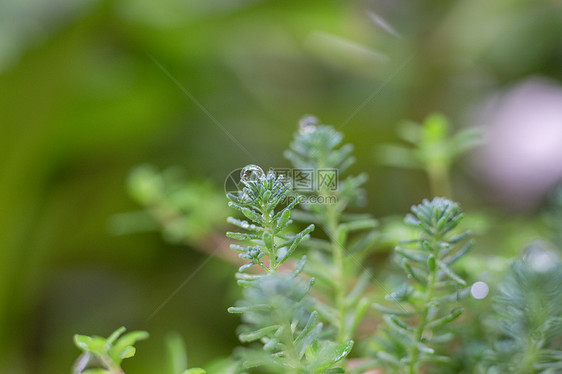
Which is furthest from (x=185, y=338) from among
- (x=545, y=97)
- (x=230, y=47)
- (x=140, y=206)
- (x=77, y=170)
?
(x=545, y=97)

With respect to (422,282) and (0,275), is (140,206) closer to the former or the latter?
(0,275)

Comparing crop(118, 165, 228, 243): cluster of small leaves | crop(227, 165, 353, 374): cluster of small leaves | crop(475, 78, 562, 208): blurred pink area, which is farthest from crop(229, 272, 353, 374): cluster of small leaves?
crop(475, 78, 562, 208): blurred pink area

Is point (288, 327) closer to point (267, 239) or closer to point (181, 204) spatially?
point (267, 239)

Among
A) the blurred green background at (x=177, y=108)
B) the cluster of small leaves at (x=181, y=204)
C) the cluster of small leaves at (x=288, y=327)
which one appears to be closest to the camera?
the cluster of small leaves at (x=288, y=327)

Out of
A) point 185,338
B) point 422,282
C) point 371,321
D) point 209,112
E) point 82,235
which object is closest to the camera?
point 422,282

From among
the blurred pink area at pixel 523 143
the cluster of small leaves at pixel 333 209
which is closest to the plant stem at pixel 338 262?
the cluster of small leaves at pixel 333 209

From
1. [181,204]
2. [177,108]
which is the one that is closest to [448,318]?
[181,204]

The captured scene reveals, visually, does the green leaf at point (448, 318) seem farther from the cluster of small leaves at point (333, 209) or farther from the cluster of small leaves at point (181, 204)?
the cluster of small leaves at point (181, 204)
